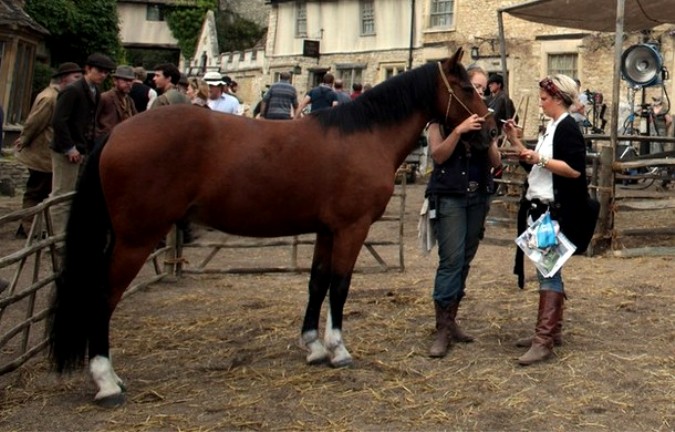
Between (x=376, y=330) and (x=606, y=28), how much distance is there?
7.91m

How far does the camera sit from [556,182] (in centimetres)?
547

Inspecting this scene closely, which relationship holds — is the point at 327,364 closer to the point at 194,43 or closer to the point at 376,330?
the point at 376,330

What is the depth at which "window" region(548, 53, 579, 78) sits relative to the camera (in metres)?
24.2

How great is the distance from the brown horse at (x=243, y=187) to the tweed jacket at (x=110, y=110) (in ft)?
13.1

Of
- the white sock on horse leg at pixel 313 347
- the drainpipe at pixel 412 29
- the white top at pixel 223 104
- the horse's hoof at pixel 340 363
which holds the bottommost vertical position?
the horse's hoof at pixel 340 363

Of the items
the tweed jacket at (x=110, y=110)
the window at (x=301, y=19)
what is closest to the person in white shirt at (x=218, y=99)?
the tweed jacket at (x=110, y=110)

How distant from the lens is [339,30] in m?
32.4

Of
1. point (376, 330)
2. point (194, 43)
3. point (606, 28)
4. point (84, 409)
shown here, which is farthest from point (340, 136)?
point (194, 43)

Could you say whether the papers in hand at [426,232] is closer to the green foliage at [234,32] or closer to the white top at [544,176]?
the white top at [544,176]

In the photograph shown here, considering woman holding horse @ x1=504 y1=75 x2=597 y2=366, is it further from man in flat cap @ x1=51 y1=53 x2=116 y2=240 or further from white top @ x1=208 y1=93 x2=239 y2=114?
white top @ x1=208 y1=93 x2=239 y2=114

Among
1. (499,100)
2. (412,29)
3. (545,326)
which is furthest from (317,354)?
(412,29)

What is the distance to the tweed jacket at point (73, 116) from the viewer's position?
26.8ft

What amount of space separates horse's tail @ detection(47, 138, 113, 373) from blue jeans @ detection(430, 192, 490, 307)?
216cm

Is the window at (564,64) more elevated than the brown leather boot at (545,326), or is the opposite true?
the window at (564,64)
